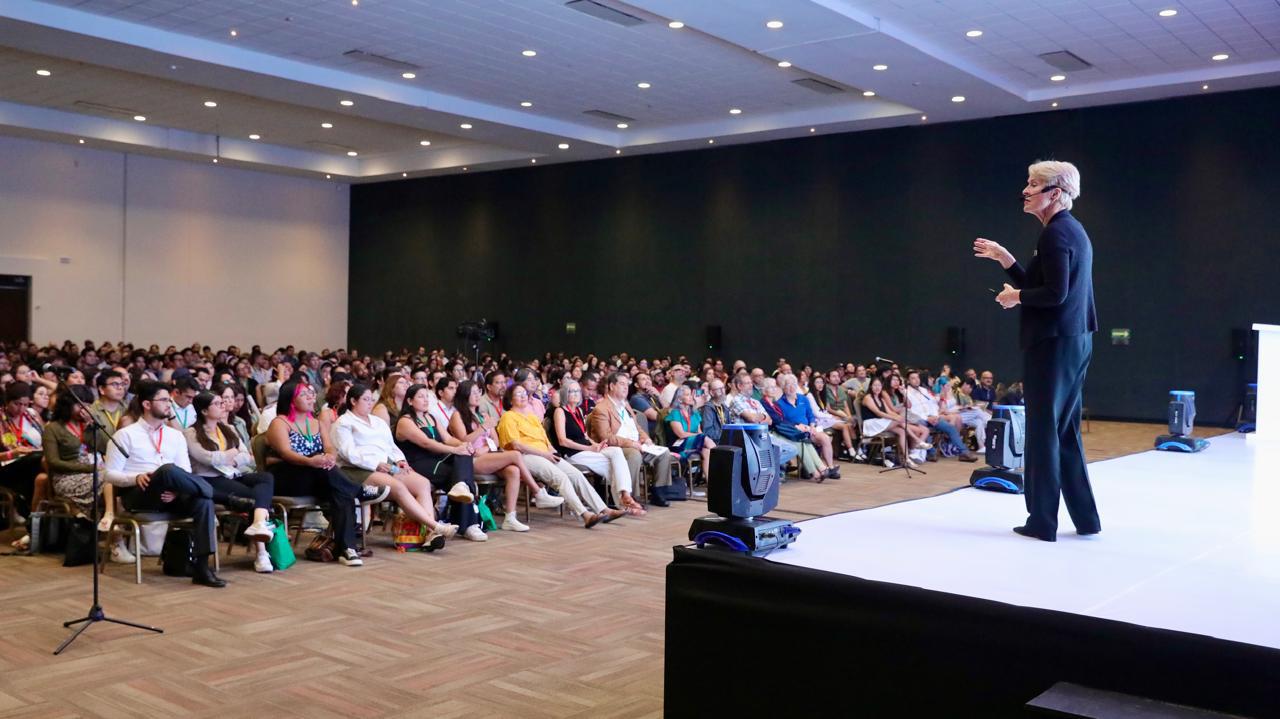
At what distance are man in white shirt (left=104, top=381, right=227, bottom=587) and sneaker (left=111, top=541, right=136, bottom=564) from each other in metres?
0.55

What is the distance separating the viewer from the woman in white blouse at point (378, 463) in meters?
6.68

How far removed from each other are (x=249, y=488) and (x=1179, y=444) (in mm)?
6023

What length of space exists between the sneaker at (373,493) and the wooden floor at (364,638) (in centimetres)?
35

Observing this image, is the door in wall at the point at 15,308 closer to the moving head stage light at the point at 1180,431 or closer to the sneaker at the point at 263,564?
the sneaker at the point at 263,564

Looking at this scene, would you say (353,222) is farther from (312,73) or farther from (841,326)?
(841,326)

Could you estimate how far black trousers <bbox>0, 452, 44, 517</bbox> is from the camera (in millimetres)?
6902

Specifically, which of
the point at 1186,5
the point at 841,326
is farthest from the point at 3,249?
the point at 1186,5

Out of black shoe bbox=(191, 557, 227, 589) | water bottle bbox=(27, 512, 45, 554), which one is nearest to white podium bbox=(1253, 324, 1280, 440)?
black shoe bbox=(191, 557, 227, 589)

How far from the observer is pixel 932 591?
292 cm

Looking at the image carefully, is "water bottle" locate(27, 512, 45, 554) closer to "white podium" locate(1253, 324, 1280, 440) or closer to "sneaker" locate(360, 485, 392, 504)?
"sneaker" locate(360, 485, 392, 504)

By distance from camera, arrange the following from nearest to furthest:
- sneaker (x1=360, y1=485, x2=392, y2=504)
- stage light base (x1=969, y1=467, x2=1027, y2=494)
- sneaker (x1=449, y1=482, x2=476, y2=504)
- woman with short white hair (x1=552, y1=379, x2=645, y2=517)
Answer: stage light base (x1=969, y1=467, x2=1027, y2=494), sneaker (x1=360, y1=485, x2=392, y2=504), sneaker (x1=449, y1=482, x2=476, y2=504), woman with short white hair (x1=552, y1=379, x2=645, y2=517)

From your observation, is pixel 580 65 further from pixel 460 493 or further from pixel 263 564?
pixel 263 564

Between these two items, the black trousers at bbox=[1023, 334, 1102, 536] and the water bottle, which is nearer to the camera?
the black trousers at bbox=[1023, 334, 1102, 536]

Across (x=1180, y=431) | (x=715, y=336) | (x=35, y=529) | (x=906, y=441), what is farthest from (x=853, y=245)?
Result: (x=35, y=529)
